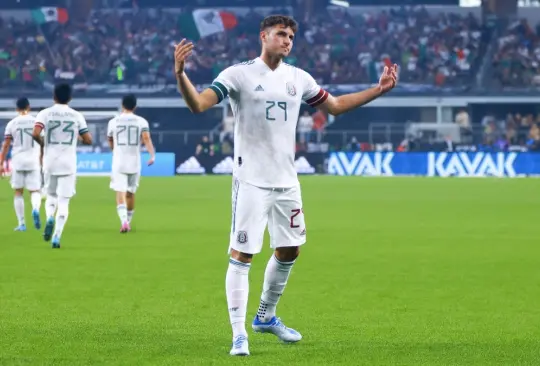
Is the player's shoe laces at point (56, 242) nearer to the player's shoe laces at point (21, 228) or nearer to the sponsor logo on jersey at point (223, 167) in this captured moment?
the player's shoe laces at point (21, 228)

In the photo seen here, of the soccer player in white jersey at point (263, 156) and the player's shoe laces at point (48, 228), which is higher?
the soccer player in white jersey at point (263, 156)

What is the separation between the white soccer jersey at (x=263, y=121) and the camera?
25.9 ft

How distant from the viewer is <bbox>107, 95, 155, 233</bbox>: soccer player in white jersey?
790 inches

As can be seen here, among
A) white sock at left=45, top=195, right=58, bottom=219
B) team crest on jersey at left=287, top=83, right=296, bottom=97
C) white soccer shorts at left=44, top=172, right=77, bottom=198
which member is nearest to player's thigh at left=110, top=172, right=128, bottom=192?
white sock at left=45, top=195, right=58, bottom=219

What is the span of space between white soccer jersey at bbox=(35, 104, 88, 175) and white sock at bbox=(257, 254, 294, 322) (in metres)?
8.46

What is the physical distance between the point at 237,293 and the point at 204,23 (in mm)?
53299

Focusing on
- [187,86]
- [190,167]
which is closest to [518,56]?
[190,167]

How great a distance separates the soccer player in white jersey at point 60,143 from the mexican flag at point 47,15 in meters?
45.8

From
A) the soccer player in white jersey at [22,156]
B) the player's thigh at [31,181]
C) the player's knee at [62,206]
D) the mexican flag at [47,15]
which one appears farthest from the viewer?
the mexican flag at [47,15]

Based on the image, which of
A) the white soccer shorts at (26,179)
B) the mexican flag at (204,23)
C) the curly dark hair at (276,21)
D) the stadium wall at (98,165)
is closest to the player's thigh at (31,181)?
the white soccer shorts at (26,179)

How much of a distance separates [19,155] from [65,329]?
12.0 meters

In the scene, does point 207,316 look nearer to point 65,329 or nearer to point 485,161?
point 65,329

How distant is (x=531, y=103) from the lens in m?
56.2

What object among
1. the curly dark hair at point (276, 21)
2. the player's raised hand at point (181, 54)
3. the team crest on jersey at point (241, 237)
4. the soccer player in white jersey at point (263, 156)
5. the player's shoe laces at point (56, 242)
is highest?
the curly dark hair at point (276, 21)
